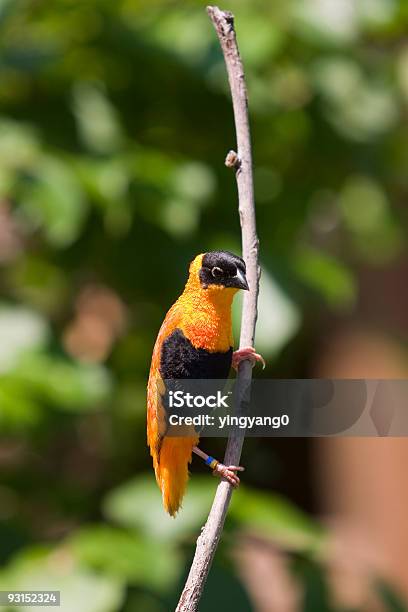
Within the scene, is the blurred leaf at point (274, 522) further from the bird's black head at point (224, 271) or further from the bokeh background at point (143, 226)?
the bird's black head at point (224, 271)

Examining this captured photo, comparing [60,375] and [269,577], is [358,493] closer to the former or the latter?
[269,577]

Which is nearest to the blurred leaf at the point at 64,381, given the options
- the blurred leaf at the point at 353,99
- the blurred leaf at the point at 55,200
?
the blurred leaf at the point at 55,200

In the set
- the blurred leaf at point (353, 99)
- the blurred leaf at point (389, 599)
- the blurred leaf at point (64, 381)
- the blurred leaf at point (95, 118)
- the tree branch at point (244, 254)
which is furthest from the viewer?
the blurred leaf at point (353, 99)

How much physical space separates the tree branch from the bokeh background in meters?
0.49

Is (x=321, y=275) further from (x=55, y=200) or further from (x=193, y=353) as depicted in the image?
(x=193, y=353)

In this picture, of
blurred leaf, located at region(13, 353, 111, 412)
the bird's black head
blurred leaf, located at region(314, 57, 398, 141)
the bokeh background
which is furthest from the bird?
blurred leaf, located at region(314, 57, 398, 141)

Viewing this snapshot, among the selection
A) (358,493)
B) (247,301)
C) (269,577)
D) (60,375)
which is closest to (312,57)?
(60,375)

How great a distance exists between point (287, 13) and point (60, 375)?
0.66 metres

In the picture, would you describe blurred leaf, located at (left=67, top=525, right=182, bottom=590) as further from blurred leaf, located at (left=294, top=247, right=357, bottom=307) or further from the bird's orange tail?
the bird's orange tail

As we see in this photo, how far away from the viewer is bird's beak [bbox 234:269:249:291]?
262mm

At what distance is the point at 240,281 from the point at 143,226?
0.86 meters

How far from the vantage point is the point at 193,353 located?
0.25 meters

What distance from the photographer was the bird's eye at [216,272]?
269mm

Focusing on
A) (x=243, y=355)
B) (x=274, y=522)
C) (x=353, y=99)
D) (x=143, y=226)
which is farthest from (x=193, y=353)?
(x=353, y=99)
